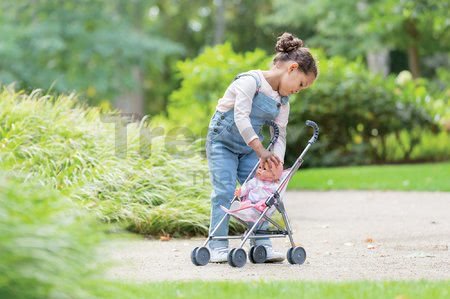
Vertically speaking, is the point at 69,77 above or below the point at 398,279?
below

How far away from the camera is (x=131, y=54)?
953 inches

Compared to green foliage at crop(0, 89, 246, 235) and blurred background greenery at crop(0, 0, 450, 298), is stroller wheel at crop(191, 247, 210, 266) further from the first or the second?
green foliage at crop(0, 89, 246, 235)

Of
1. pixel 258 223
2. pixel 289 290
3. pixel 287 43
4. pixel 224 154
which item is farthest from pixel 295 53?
pixel 289 290

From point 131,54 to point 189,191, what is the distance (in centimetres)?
1676

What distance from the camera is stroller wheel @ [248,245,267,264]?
19.1ft

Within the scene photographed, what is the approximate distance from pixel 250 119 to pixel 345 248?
4.30ft

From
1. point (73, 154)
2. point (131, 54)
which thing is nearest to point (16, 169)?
point (73, 154)

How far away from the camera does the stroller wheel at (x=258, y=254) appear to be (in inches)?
229

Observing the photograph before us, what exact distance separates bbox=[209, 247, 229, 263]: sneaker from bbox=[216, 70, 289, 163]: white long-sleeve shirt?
0.74 metres

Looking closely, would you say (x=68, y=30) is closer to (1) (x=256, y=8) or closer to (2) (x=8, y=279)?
(1) (x=256, y=8)

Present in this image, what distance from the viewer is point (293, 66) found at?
575cm

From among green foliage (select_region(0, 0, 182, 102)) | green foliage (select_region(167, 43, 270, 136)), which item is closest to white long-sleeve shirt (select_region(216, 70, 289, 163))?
green foliage (select_region(167, 43, 270, 136))

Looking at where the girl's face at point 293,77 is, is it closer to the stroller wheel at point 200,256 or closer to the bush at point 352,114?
the stroller wheel at point 200,256

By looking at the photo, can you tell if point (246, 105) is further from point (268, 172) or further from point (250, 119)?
point (268, 172)
